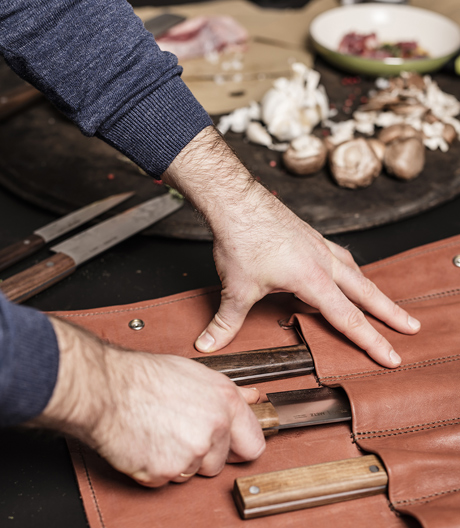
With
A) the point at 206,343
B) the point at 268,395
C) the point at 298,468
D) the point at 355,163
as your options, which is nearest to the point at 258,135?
the point at 355,163

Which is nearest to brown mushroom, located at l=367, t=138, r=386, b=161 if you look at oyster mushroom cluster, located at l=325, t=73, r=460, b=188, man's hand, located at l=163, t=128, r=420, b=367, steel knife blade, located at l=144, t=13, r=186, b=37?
oyster mushroom cluster, located at l=325, t=73, r=460, b=188

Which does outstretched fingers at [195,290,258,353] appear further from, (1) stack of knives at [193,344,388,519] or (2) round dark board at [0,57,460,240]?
(2) round dark board at [0,57,460,240]

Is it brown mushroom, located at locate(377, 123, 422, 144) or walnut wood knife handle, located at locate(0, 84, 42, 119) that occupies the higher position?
walnut wood knife handle, located at locate(0, 84, 42, 119)

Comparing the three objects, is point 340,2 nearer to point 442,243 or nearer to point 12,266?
point 442,243

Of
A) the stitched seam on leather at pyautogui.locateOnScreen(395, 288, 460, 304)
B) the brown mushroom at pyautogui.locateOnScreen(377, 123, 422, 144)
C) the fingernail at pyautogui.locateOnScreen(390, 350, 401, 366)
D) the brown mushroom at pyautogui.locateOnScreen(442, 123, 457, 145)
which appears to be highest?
the fingernail at pyautogui.locateOnScreen(390, 350, 401, 366)

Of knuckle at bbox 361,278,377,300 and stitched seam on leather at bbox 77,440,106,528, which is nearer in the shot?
stitched seam on leather at bbox 77,440,106,528

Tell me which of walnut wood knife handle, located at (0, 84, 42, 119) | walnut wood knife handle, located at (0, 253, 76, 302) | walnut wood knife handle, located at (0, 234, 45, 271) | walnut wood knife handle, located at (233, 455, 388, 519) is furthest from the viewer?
walnut wood knife handle, located at (0, 84, 42, 119)

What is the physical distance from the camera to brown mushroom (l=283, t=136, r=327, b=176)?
5.37ft

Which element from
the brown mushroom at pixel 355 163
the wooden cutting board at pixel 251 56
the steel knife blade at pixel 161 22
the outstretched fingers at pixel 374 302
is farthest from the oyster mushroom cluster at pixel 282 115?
the outstretched fingers at pixel 374 302

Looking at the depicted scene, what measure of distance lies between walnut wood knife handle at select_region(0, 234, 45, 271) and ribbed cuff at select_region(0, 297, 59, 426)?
27.4 inches

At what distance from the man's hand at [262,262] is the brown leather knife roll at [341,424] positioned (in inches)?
1.6

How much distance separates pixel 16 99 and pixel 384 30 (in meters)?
1.65

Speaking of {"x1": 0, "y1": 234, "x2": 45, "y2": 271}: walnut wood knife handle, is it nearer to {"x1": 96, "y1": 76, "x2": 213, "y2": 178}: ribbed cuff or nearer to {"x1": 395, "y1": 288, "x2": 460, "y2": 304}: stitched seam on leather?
{"x1": 96, "y1": 76, "x2": 213, "y2": 178}: ribbed cuff

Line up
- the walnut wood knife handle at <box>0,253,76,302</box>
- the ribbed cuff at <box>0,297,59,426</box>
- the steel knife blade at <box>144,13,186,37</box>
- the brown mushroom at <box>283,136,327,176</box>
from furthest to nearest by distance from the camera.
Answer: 1. the steel knife blade at <box>144,13,186,37</box>
2. the brown mushroom at <box>283,136,327,176</box>
3. the walnut wood knife handle at <box>0,253,76,302</box>
4. the ribbed cuff at <box>0,297,59,426</box>
